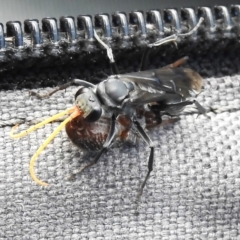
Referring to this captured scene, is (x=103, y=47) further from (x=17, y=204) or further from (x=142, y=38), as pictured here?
(x=17, y=204)

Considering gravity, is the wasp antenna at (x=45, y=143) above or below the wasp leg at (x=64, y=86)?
below

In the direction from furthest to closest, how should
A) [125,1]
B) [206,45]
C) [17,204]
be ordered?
[125,1] → [206,45] → [17,204]

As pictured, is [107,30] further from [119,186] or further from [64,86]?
[119,186]

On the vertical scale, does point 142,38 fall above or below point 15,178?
above

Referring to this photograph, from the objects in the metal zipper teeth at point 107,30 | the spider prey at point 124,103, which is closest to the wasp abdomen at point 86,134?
the spider prey at point 124,103

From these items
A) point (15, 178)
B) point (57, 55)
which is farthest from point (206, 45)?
point (15, 178)

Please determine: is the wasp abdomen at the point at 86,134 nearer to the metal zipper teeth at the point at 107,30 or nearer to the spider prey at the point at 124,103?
the spider prey at the point at 124,103

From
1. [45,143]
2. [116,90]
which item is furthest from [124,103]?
[45,143]
